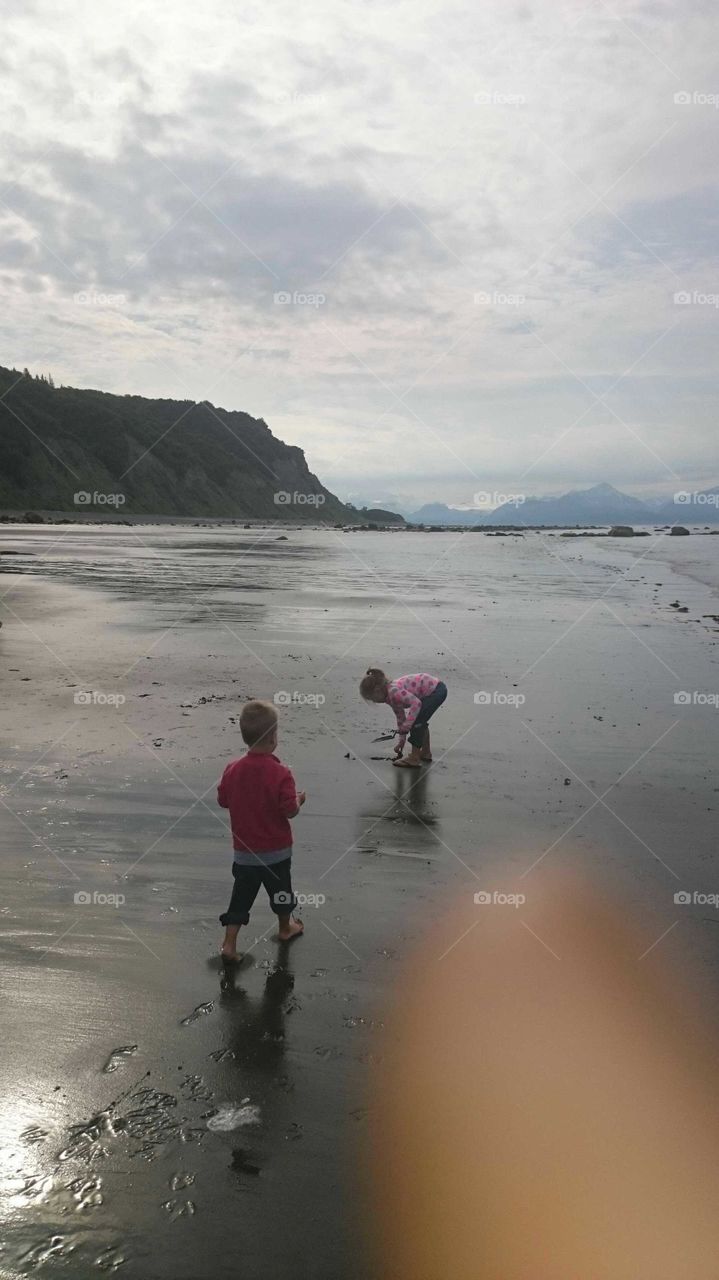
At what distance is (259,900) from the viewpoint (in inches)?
209

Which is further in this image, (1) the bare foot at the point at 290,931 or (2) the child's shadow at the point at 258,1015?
(1) the bare foot at the point at 290,931

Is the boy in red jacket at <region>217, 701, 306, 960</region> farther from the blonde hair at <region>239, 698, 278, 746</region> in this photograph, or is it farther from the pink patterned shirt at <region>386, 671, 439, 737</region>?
the pink patterned shirt at <region>386, 671, 439, 737</region>

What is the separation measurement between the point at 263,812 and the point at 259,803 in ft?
0.18

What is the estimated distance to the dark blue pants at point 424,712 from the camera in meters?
8.30

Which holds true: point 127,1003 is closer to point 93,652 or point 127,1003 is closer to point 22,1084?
point 22,1084

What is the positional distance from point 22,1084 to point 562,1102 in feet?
7.15

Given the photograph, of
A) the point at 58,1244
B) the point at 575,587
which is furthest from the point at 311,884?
the point at 575,587

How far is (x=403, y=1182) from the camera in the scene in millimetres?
3004
